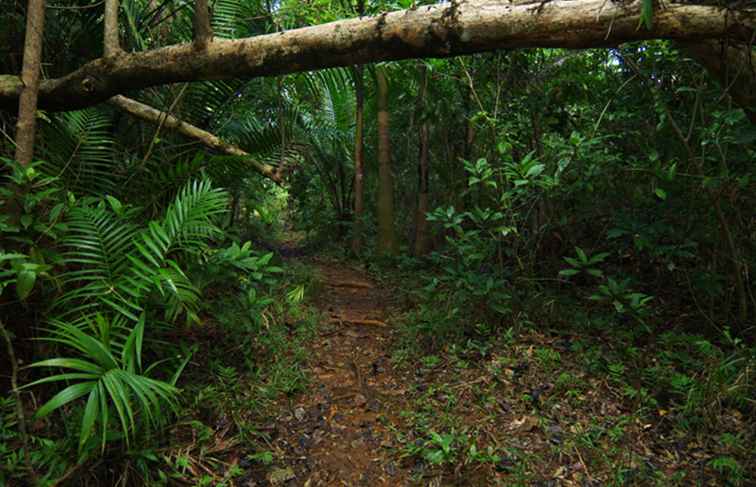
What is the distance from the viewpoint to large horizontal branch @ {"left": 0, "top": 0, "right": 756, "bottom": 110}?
1867 mm

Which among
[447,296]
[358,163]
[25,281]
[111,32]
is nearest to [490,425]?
[447,296]

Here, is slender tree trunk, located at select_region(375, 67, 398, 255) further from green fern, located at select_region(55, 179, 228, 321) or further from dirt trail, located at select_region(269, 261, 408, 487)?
green fern, located at select_region(55, 179, 228, 321)

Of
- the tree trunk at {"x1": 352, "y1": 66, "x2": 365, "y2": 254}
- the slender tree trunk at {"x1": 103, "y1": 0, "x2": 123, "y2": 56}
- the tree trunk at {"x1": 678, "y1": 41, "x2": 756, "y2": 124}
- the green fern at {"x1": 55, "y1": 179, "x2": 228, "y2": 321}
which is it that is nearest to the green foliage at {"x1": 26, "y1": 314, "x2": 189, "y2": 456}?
the green fern at {"x1": 55, "y1": 179, "x2": 228, "y2": 321}

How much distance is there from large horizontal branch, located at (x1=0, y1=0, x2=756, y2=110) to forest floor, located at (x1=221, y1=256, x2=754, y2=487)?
2.15m

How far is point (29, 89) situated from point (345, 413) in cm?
288

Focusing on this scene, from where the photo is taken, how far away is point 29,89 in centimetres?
244

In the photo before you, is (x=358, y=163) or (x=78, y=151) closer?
(x=78, y=151)

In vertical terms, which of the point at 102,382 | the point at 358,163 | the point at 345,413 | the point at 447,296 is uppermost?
the point at 358,163

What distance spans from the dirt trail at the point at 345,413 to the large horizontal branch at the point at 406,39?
2.29 meters

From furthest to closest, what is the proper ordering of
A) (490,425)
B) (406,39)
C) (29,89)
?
(490,425) → (29,89) → (406,39)

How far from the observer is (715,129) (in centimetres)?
285

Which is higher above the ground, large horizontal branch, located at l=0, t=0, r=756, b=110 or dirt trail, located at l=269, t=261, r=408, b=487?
large horizontal branch, located at l=0, t=0, r=756, b=110

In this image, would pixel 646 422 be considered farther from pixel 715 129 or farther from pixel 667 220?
pixel 715 129

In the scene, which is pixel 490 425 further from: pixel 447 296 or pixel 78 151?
pixel 78 151
